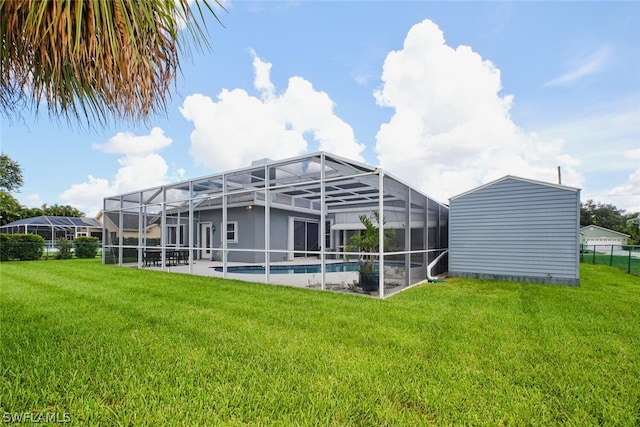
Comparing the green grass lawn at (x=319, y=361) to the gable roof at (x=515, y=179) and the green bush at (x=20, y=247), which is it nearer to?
the gable roof at (x=515, y=179)

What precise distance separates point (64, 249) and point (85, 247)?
3.08 ft

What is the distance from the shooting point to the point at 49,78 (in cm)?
209

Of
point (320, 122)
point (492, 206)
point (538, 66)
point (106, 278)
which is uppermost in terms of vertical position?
point (538, 66)

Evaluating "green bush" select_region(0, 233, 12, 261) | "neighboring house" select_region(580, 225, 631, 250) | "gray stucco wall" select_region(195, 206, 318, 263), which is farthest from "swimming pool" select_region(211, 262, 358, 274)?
Result: "neighboring house" select_region(580, 225, 631, 250)

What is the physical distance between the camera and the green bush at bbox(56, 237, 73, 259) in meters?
17.0

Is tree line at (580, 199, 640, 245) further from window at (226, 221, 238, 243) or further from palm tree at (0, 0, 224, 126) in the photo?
palm tree at (0, 0, 224, 126)

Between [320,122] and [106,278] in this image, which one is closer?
[106,278]

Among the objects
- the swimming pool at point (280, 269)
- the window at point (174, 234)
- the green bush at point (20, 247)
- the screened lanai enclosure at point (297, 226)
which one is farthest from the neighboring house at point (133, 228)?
the green bush at point (20, 247)

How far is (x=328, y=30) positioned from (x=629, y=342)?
9.38 metres

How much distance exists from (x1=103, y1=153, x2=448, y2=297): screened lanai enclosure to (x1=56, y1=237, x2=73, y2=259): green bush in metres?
5.14

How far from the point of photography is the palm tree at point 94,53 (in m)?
1.68

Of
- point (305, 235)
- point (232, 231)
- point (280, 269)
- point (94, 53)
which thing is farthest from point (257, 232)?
point (94, 53)

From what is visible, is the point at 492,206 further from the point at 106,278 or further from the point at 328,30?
the point at 106,278

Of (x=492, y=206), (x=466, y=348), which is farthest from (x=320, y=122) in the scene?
(x=466, y=348)
